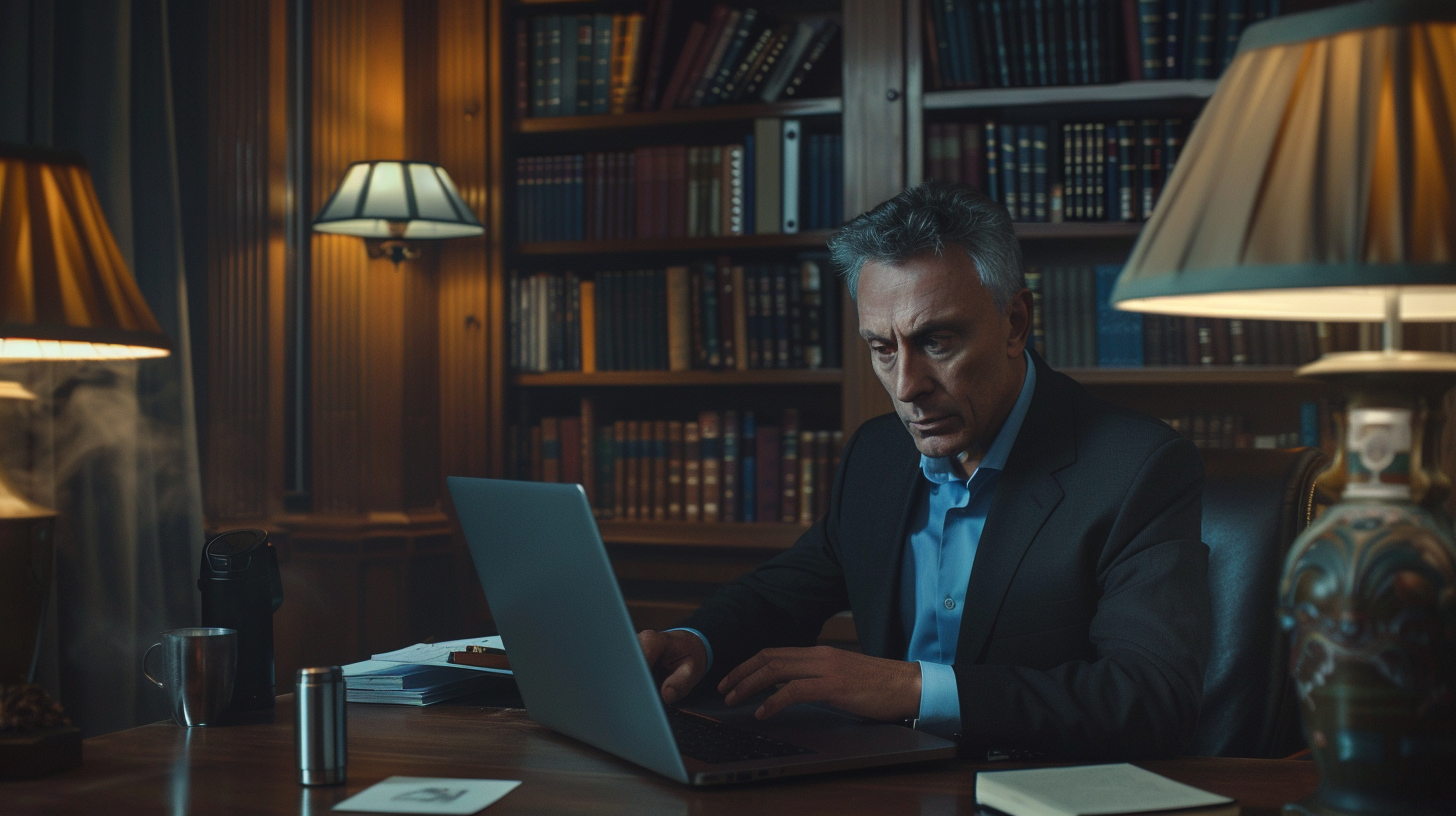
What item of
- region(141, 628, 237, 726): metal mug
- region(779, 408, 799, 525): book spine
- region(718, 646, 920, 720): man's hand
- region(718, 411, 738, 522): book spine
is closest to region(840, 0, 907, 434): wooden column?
region(779, 408, 799, 525): book spine

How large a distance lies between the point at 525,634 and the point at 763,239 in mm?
1836

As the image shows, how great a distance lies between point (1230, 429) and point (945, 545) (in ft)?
4.55

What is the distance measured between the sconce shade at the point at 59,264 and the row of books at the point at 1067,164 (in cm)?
193

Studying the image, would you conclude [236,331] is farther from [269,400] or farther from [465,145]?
[465,145]

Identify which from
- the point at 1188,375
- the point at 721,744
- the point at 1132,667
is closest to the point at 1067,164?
the point at 1188,375

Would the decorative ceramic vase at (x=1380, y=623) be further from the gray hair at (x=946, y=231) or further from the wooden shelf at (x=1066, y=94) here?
the wooden shelf at (x=1066, y=94)

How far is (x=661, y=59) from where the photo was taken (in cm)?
286

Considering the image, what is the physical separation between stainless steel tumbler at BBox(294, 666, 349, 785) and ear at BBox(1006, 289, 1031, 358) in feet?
3.03

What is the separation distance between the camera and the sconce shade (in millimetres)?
1019

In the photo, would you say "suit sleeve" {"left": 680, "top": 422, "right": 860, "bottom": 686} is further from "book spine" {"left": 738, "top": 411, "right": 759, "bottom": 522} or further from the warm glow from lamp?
"book spine" {"left": 738, "top": 411, "right": 759, "bottom": 522}

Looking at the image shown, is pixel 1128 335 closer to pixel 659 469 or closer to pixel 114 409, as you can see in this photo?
pixel 659 469

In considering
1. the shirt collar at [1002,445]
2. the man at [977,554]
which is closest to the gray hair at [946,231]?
the man at [977,554]

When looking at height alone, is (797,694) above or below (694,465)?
below

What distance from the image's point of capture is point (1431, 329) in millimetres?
2463
